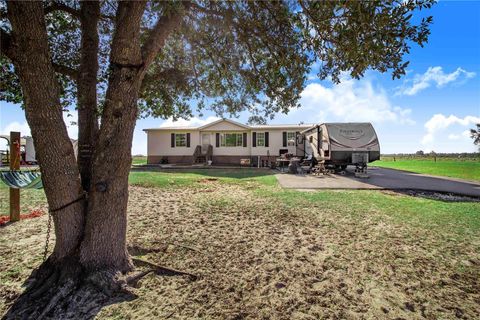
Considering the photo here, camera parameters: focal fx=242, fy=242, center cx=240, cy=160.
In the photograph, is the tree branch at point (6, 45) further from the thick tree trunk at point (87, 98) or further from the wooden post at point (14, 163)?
the wooden post at point (14, 163)

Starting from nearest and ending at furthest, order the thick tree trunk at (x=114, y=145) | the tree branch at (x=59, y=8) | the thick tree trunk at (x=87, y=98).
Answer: the thick tree trunk at (x=114, y=145)
the thick tree trunk at (x=87, y=98)
the tree branch at (x=59, y=8)

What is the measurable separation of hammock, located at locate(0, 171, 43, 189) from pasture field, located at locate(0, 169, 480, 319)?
0.86 m

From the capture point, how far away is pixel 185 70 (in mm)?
5758

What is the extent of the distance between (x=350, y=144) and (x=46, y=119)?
42.5ft

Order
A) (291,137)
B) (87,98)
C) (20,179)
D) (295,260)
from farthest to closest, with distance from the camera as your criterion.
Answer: (291,137), (20,179), (295,260), (87,98)

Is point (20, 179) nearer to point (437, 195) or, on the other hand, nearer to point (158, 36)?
point (158, 36)

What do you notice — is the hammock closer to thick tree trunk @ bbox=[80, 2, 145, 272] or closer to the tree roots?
the tree roots

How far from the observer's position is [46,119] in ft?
8.70

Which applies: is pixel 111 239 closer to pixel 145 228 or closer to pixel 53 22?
pixel 145 228

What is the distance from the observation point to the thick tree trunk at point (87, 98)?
3.29 m

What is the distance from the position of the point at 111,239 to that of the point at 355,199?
6.92 m


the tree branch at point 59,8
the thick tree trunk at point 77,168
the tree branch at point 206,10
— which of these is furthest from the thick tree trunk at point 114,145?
the tree branch at point 59,8

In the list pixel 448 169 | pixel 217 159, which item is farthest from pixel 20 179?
pixel 448 169

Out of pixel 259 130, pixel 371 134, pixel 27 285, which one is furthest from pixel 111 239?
pixel 259 130
